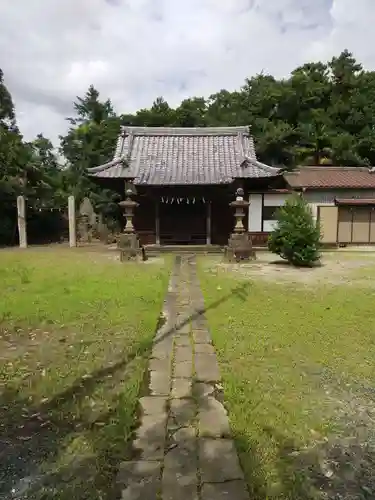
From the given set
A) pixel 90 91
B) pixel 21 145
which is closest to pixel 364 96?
Answer: pixel 90 91

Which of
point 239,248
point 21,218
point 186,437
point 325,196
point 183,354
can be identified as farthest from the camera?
point 325,196

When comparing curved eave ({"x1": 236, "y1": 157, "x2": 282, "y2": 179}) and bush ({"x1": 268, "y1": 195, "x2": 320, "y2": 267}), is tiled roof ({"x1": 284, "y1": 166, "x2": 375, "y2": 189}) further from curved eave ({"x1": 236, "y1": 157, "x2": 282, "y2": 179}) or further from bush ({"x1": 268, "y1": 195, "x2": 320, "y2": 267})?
bush ({"x1": 268, "y1": 195, "x2": 320, "y2": 267})

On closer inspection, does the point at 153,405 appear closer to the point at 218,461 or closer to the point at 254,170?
the point at 218,461

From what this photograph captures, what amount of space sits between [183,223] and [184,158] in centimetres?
315

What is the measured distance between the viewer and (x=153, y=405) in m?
3.24

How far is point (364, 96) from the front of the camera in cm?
2711

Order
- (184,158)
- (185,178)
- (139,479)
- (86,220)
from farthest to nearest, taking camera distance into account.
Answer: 1. (86,220)
2. (184,158)
3. (185,178)
4. (139,479)

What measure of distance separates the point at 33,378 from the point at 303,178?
739 inches

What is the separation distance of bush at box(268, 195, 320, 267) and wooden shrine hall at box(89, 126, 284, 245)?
4.78 m

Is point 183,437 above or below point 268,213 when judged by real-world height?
below

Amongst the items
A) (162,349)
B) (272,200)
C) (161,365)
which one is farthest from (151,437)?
(272,200)

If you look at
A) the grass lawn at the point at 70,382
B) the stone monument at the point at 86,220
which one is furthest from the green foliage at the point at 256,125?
the grass lawn at the point at 70,382

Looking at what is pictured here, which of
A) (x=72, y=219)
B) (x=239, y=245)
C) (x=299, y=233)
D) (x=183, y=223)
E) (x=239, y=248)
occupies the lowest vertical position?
(x=239, y=248)

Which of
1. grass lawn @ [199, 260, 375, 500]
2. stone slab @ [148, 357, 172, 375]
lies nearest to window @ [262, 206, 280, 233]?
grass lawn @ [199, 260, 375, 500]
